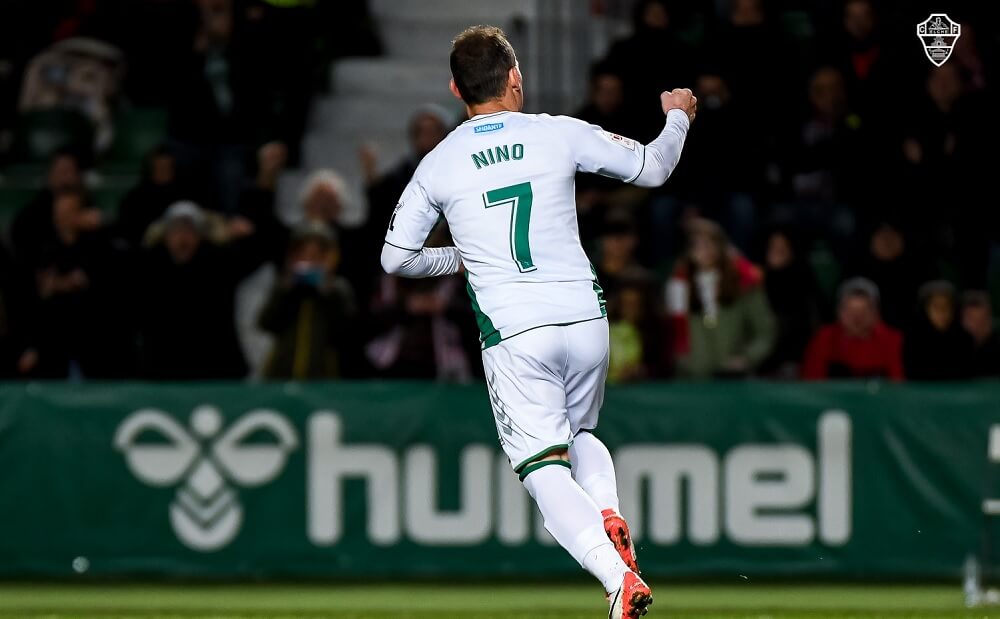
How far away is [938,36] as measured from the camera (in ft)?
46.6

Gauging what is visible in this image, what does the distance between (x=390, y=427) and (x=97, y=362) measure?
93.2 inches

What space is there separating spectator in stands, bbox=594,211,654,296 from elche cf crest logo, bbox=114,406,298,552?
2.30 meters

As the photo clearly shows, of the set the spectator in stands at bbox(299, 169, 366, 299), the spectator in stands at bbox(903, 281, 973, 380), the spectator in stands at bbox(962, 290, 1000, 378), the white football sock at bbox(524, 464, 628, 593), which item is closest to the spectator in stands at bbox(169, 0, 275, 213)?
the spectator in stands at bbox(299, 169, 366, 299)

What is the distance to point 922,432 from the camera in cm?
1225

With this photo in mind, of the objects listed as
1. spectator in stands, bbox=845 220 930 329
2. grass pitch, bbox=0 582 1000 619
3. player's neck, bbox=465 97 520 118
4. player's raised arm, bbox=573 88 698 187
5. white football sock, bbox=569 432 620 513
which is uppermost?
player's neck, bbox=465 97 520 118

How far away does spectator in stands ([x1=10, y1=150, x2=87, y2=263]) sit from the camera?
14898 mm

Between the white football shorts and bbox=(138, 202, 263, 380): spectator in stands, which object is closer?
the white football shorts

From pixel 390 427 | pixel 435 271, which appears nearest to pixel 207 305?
pixel 390 427

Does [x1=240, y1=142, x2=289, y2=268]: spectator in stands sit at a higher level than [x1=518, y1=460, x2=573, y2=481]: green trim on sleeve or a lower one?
higher

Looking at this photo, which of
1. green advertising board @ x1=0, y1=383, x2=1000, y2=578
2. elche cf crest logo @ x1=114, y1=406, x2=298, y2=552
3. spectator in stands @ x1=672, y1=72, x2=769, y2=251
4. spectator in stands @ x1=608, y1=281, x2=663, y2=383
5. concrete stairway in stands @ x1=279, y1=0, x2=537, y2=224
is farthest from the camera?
concrete stairway in stands @ x1=279, y1=0, x2=537, y2=224

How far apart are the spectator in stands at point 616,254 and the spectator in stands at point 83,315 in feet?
10.8

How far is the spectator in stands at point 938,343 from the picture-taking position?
13.0m

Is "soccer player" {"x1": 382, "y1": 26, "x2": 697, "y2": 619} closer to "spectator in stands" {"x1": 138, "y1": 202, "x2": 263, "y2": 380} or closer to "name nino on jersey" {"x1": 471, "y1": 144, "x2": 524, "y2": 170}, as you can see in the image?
"name nino on jersey" {"x1": 471, "y1": 144, "x2": 524, "y2": 170}

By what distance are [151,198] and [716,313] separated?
4.38 metres
